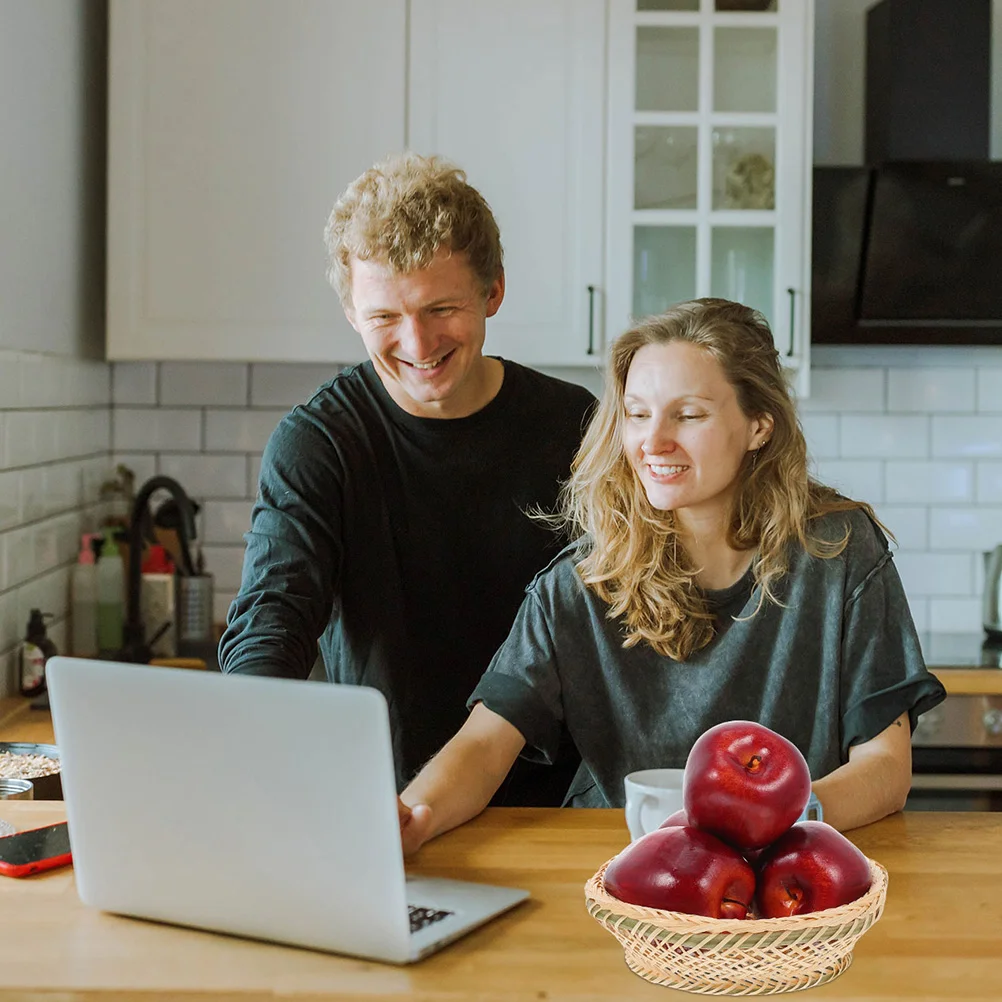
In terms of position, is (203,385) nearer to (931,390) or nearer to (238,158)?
(238,158)

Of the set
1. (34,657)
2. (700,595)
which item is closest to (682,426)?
(700,595)

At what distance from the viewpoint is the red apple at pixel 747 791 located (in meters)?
0.97

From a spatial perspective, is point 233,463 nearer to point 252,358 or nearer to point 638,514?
point 252,358

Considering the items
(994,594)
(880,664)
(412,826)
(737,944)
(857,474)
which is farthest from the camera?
(857,474)

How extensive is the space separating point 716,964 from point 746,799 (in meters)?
0.12

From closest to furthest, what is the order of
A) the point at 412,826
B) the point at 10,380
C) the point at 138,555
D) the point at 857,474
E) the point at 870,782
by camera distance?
the point at 412,826 → the point at 870,782 → the point at 10,380 → the point at 138,555 → the point at 857,474

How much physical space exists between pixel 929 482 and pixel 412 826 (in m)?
2.39

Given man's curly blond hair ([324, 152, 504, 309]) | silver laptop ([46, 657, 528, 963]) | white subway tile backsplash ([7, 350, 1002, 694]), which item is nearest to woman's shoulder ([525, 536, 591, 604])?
man's curly blond hair ([324, 152, 504, 309])


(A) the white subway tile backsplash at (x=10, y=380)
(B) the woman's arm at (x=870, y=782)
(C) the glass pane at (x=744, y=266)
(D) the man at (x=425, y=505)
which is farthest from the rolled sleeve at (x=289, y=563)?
(C) the glass pane at (x=744, y=266)

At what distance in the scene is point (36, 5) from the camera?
8.39 ft

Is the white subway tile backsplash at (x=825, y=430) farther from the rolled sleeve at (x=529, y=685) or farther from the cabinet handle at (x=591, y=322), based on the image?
the rolled sleeve at (x=529, y=685)

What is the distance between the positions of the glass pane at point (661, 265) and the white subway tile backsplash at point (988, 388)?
2.89 feet

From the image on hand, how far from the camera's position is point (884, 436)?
3352 millimetres

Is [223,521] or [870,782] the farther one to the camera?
[223,521]
